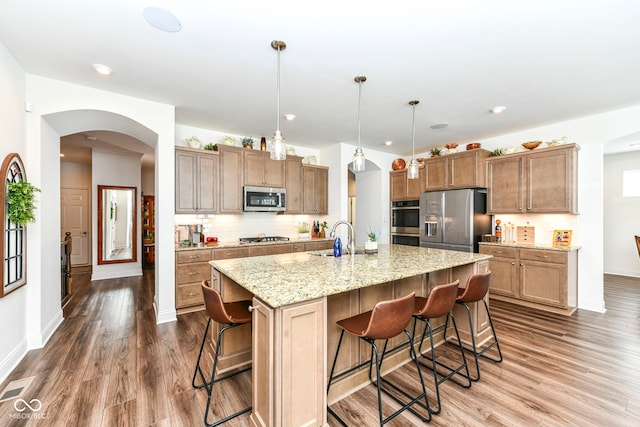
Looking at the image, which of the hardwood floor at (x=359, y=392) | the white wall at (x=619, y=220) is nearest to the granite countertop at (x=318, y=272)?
the hardwood floor at (x=359, y=392)

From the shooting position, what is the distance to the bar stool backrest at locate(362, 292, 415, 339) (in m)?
1.64

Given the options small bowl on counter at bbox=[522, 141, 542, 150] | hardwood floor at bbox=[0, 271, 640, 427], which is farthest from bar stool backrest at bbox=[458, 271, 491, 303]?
small bowl on counter at bbox=[522, 141, 542, 150]

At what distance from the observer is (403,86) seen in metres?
2.99

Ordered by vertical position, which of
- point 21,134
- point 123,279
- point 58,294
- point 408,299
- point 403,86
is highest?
point 403,86

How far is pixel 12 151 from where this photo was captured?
7.98ft

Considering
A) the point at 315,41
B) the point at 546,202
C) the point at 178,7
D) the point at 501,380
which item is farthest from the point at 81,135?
the point at 546,202

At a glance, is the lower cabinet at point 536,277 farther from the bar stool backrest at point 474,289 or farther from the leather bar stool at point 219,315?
the leather bar stool at point 219,315

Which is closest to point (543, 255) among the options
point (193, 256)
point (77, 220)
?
point (193, 256)

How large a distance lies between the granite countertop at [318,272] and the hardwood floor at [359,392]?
925 millimetres

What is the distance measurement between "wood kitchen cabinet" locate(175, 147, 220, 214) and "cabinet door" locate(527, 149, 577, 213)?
4.79 meters

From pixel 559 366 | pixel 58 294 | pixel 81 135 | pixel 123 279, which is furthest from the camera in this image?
pixel 123 279

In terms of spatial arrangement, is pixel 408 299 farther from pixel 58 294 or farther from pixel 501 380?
pixel 58 294

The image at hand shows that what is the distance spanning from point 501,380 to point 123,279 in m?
6.59

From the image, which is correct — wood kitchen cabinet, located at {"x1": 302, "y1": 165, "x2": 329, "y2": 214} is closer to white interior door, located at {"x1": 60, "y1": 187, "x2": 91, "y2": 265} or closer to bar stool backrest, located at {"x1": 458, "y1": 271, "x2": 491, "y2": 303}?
bar stool backrest, located at {"x1": 458, "y1": 271, "x2": 491, "y2": 303}
